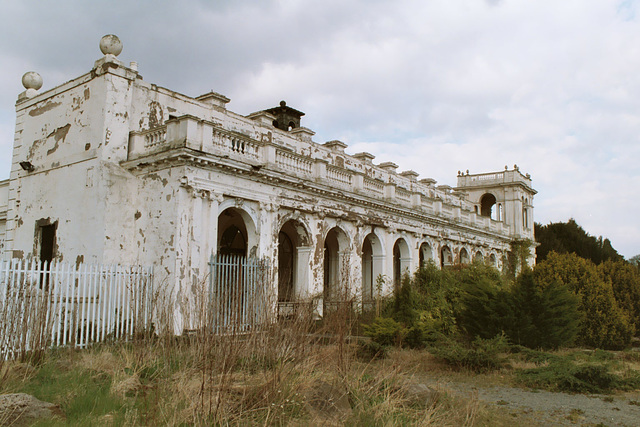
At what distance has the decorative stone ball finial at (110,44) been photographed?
1470cm

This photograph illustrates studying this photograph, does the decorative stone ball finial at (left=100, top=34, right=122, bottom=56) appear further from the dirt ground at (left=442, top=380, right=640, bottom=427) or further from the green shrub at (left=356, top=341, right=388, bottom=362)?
the dirt ground at (left=442, top=380, right=640, bottom=427)

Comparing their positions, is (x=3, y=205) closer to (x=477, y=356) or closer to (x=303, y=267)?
(x=303, y=267)

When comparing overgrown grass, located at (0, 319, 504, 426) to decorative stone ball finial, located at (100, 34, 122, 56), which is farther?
decorative stone ball finial, located at (100, 34, 122, 56)

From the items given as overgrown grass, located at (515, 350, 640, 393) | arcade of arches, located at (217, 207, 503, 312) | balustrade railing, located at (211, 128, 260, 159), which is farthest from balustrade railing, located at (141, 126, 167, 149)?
overgrown grass, located at (515, 350, 640, 393)

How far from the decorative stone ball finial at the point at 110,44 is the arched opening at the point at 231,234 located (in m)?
6.29

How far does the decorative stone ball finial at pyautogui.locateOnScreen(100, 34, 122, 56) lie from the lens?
14.7 m

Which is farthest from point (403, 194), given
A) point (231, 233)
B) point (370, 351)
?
point (370, 351)

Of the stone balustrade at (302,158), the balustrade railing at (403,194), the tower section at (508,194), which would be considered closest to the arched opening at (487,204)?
the tower section at (508,194)

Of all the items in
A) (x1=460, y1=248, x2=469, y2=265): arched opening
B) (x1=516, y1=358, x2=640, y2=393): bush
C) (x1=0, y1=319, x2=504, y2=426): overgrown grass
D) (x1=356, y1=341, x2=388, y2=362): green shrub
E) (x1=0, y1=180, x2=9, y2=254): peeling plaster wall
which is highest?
(x1=0, y1=180, x2=9, y2=254): peeling plaster wall

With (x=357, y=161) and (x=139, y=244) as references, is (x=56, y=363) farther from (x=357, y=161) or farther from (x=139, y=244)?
(x=357, y=161)

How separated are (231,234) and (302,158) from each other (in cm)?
418

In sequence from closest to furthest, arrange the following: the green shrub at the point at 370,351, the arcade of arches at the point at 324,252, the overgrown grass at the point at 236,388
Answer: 1. the overgrown grass at the point at 236,388
2. the green shrub at the point at 370,351
3. the arcade of arches at the point at 324,252

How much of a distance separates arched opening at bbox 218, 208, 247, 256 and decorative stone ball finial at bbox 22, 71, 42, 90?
7.60 m

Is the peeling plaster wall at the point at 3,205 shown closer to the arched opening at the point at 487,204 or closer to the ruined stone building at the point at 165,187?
the ruined stone building at the point at 165,187
